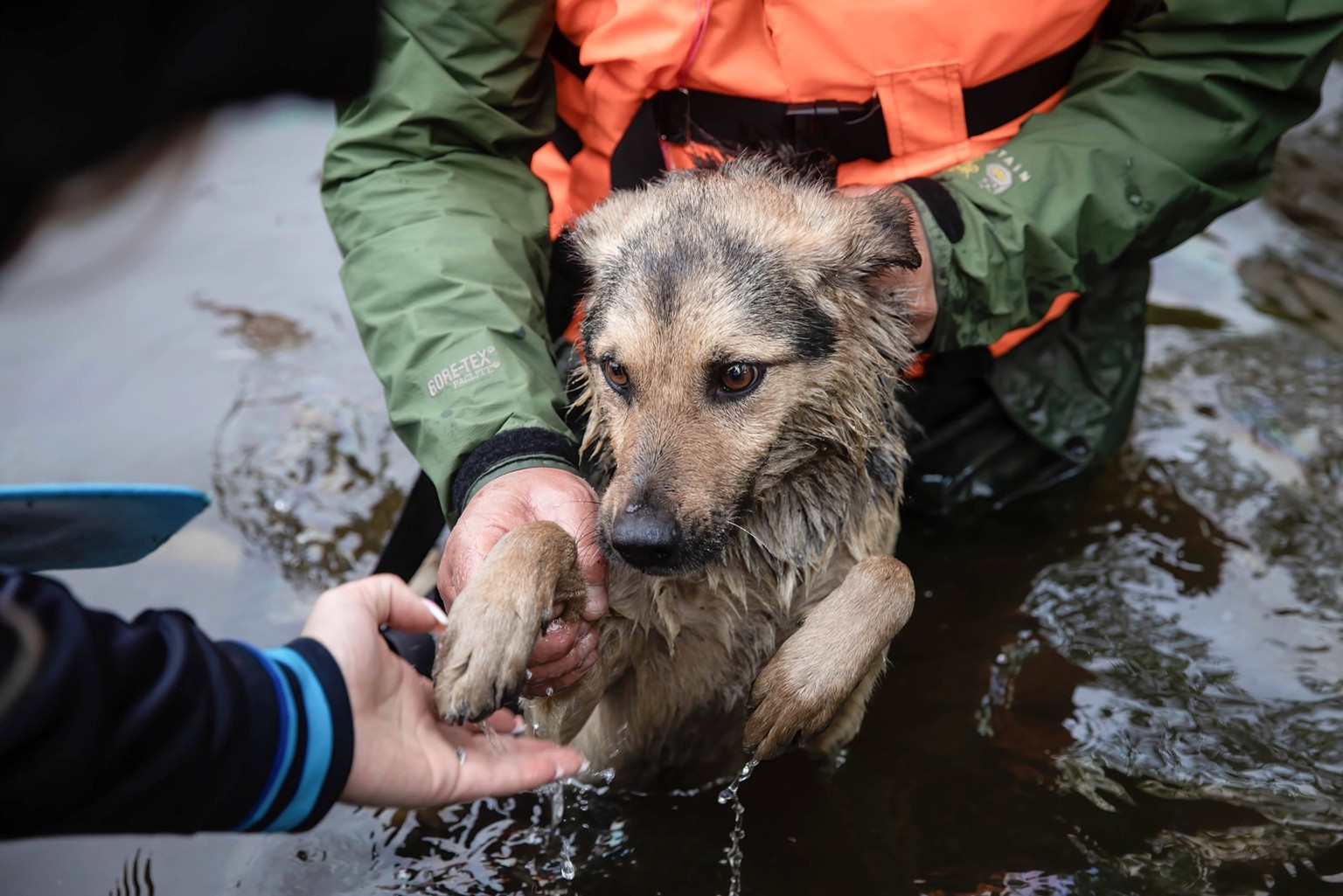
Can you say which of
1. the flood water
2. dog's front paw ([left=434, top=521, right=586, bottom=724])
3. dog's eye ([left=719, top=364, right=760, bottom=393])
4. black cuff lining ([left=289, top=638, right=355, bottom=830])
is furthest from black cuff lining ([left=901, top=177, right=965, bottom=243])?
black cuff lining ([left=289, top=638, right=355, bottom=830])

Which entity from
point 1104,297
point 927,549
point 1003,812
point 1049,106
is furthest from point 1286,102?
point 1003,812

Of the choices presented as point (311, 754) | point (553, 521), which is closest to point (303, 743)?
point (311, 754)

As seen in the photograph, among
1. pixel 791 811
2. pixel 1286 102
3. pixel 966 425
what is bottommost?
pixel 791 811

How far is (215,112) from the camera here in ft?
4.96

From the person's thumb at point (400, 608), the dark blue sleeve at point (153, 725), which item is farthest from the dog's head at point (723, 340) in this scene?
the dark blue sleeve at point (153, 725)

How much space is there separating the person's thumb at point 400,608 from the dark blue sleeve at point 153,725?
0.24 metres

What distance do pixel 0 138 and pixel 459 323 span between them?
1.79m

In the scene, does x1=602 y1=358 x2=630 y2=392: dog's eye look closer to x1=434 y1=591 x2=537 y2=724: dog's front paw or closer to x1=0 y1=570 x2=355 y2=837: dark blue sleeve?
x1=434 y1=591 x2=537 y2=724: dog's front paw

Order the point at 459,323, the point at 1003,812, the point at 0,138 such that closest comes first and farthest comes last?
the point at 0,138 < the point at 459,323 < the point at 1003,812

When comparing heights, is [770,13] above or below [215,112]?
below

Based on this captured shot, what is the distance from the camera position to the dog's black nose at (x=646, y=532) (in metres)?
2.62

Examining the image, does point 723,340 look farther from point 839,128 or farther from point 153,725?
point 153,725

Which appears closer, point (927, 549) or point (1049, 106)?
point (1049, 106)

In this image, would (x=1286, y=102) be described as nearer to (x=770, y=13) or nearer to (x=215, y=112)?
(x=770, y=13)
